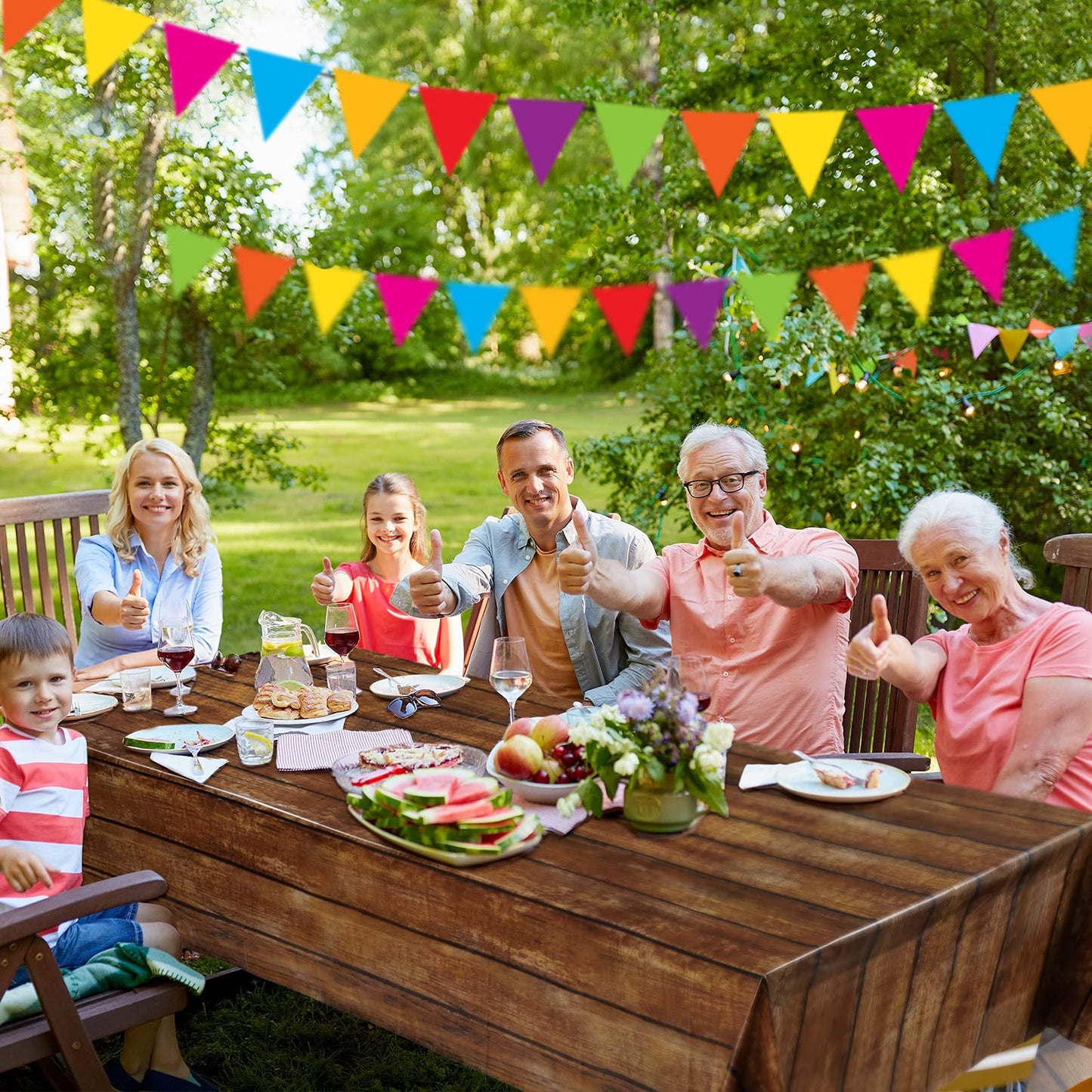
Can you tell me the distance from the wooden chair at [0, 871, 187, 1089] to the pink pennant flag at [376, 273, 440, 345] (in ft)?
7.60

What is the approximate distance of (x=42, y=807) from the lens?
226 cm

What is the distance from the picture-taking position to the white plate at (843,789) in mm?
2074

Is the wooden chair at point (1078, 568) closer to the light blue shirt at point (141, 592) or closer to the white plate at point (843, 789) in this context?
the white plate at point (843, 789)

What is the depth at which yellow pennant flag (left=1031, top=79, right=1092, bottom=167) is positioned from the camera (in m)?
3.19

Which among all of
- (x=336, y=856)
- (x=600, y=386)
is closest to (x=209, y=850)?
(x=336, y=856)

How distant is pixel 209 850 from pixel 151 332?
576 cm

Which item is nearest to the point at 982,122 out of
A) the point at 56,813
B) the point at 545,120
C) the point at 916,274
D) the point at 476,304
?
the point at 916,274

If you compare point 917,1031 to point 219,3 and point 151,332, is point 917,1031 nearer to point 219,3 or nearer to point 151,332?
point 219,3

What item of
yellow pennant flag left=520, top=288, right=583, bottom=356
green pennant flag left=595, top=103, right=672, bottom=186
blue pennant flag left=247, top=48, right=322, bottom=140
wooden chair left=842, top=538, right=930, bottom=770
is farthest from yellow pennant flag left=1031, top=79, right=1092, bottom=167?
blue pennant flag left=247, top=48, right=322, bottom=140

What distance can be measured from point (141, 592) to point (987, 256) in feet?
9.23

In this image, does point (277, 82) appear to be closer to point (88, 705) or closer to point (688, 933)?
point (88, 705)

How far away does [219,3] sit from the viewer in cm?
630

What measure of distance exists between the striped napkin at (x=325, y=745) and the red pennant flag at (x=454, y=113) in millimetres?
1694

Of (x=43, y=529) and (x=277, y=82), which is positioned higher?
(x=277, y=82)
